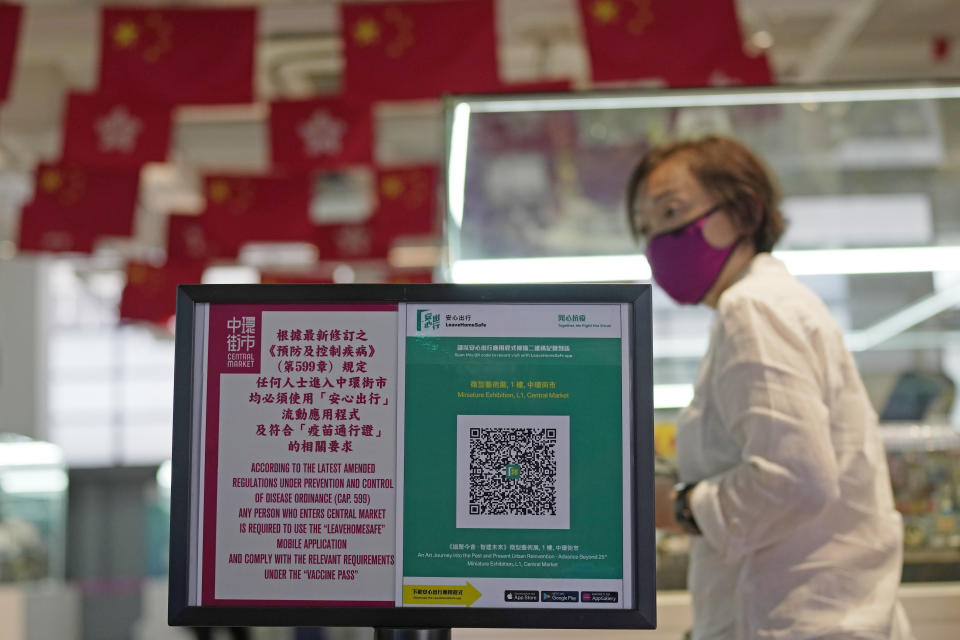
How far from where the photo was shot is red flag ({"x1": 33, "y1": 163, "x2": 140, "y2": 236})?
7.19 metres

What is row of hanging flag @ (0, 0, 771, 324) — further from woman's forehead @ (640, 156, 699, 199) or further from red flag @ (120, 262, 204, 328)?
red flag @ (120, 262, 204, 328)

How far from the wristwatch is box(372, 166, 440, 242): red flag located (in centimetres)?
629

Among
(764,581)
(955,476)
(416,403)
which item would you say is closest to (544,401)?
(416,403)

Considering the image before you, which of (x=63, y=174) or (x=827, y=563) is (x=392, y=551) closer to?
(x=827, y=563)

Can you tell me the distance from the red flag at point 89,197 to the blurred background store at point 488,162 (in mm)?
17

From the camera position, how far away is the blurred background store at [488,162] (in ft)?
8.75

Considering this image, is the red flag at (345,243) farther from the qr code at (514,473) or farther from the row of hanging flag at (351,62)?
the qr code at (514,473)

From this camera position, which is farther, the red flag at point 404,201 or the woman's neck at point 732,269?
the red flag at point 404,201

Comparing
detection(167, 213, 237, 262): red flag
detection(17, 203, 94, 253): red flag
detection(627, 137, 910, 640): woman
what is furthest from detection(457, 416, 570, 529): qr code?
detection(167, 213, 237, 262): red flag

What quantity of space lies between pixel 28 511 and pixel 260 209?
364 cm

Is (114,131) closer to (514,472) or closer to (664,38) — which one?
(664,38)

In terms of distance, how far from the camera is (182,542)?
1258 mm

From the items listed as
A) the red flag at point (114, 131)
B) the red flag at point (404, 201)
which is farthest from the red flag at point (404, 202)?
the red flag at point (114, 131)

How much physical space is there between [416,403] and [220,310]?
0.26 meters
